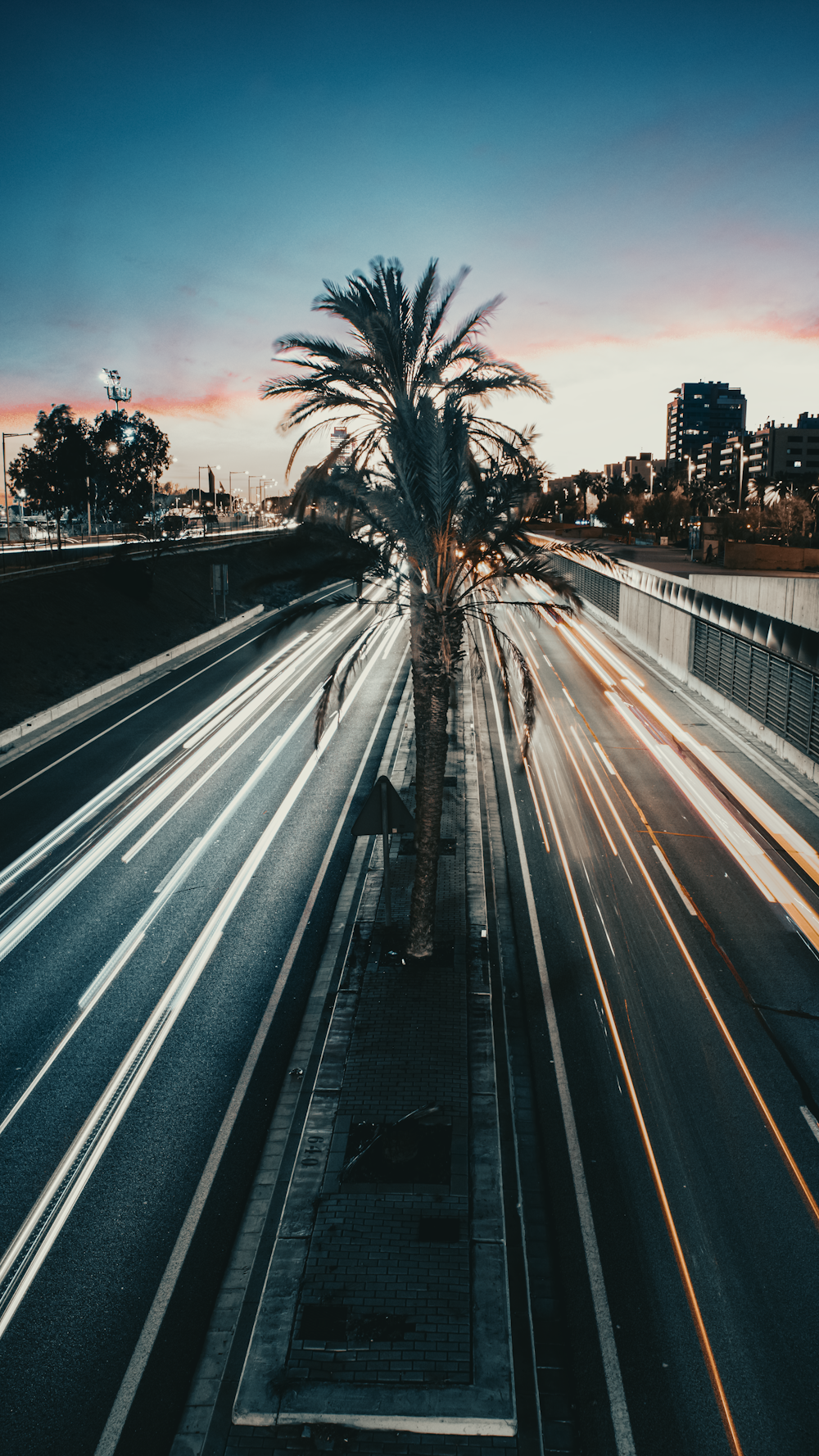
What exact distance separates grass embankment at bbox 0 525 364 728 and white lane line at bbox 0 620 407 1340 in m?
6.05

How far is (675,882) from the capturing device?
585 inches

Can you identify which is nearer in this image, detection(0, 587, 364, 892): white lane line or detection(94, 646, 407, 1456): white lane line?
detection(94, 646, 407, 1456): white lane line

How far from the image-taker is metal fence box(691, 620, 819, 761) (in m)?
21.2

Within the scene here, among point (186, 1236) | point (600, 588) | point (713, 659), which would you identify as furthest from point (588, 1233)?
point (600, 588)

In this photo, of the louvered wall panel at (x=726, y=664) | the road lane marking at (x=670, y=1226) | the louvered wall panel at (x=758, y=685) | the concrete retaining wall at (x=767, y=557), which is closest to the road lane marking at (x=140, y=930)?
the road lane marking at (x=670, y=1226)

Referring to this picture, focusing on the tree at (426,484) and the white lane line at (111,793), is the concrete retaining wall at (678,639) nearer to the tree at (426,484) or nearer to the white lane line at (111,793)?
the tree at (426,484)

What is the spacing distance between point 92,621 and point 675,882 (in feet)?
102

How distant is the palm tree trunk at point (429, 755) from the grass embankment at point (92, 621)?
239 cm

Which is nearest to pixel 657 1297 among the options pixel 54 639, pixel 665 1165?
pixel 665 1165

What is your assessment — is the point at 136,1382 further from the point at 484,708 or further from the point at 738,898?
the point at 484,708

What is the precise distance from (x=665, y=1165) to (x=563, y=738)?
55.4ft

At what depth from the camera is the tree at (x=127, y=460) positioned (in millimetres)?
78125

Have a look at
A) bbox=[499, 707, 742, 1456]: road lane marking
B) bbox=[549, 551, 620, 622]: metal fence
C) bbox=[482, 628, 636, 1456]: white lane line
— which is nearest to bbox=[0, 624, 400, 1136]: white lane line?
bbox=[482, 628, 636, 1456]: white lane line

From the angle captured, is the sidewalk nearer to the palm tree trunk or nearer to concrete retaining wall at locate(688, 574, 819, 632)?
the palm tree trunk
